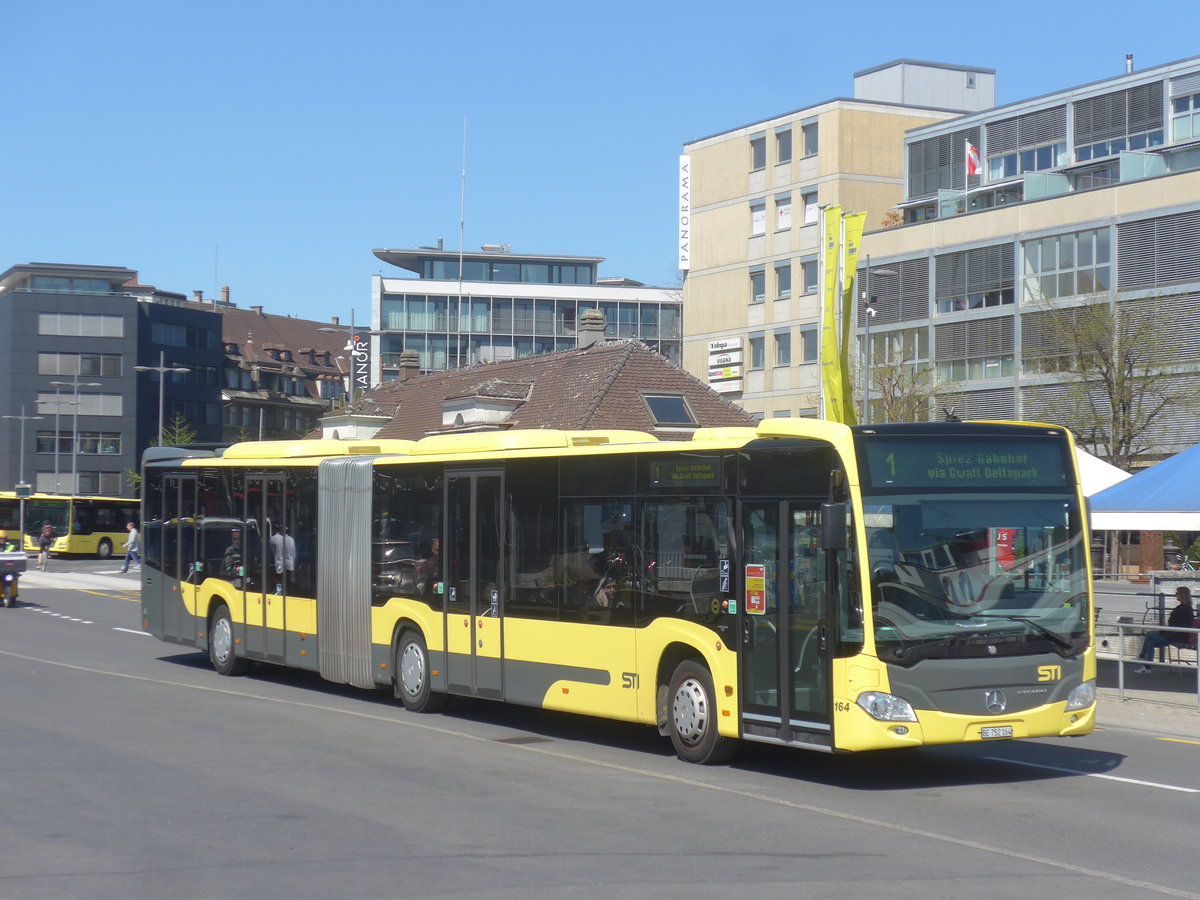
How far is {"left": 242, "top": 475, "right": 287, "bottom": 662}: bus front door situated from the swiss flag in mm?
54124

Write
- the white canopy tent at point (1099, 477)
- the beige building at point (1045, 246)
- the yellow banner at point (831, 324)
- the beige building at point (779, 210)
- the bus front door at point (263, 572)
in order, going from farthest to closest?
the beige building at point (779, 210) → the beige building at point (1045, 246) → the yellow banner at point (831, 324) → the white canopy tent at point (1099, 477) → the bus front door at point (263, 572)

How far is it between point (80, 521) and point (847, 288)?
56241 millimetres

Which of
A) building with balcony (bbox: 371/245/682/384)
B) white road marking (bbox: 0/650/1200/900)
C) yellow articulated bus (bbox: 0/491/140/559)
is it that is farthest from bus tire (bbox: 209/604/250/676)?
building with balcony (bbox: 371/245/682/384)

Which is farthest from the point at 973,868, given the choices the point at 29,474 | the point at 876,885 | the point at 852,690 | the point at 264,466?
the point at 29,474

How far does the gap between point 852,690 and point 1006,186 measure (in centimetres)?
5791

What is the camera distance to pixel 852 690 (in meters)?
11.4

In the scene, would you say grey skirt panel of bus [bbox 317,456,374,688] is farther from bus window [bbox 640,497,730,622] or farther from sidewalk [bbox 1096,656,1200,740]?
sidewalk [bbox 1096,656,1200,740]

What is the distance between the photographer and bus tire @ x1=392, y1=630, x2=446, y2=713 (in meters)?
16.9

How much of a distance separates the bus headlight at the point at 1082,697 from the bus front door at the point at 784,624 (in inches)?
80.6

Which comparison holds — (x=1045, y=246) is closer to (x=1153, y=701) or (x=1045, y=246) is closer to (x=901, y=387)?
(x=901, y=387)

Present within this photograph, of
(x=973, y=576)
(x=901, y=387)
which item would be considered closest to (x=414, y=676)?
(x=973, y=576)

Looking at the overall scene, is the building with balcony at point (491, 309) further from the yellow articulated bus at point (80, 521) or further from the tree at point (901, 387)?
the tree at point (901, 387)

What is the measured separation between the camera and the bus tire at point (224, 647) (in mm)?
21109

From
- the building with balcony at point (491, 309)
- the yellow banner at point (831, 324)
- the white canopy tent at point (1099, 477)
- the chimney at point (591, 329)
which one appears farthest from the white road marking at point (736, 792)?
the building with balcony at point (491, 309)
